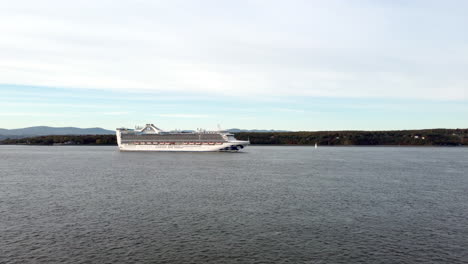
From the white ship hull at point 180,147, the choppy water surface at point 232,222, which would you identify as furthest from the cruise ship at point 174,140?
the choppy water surface at point 232,222

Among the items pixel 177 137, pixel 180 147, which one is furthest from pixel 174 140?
pixel 180 147

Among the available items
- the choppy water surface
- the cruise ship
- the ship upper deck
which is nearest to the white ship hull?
the cruise ship

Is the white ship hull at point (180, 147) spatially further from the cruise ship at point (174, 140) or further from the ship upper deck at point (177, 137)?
the ship upper deck at point (177, 137)

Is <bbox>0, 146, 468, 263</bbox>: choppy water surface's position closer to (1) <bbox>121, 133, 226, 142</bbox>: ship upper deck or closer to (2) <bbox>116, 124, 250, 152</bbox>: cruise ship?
(2) <bbox>116, 124, 250, 152</bbox>: cruise ship

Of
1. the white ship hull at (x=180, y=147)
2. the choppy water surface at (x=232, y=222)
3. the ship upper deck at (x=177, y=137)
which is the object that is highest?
the ship upper deck at (x=177, y=137)

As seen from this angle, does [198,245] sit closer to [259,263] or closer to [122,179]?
[259,263]

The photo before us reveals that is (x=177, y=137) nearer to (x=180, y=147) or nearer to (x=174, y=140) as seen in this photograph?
(x=174, y=140)

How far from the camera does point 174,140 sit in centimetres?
13350

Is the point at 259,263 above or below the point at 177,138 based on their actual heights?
below

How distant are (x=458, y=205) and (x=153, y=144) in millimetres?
112601

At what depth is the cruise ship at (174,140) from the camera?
12562 centimetres

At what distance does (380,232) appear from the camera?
26.5m

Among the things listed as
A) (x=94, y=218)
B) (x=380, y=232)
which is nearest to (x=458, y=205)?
(x=380, y=232)

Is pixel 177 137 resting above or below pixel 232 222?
above
